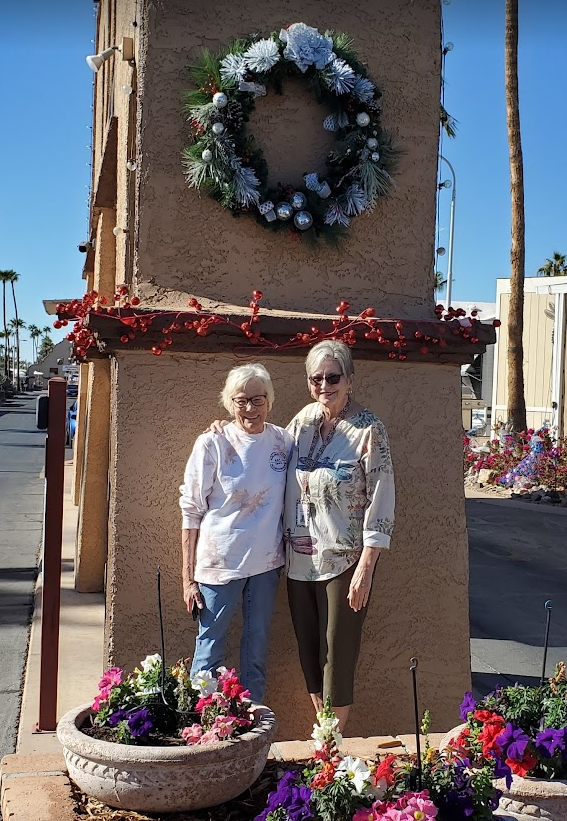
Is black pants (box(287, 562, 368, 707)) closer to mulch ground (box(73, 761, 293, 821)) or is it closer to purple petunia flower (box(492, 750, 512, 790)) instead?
mulch ground (box(73, 761, 293, 821))

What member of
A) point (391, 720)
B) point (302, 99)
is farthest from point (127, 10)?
point (391, 720)

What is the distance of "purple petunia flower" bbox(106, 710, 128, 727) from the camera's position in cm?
322

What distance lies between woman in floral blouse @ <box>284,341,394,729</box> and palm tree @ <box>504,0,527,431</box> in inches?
536

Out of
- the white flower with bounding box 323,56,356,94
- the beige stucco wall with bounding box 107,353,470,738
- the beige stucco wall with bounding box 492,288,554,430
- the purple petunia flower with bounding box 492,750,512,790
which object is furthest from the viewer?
the beige stucco wall with bounding box 492,288,554,430

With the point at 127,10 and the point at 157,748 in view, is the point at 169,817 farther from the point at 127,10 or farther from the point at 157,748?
the point at 127,10

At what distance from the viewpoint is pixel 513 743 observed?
2.99 metres

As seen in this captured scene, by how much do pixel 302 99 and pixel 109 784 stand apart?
11.1 feet

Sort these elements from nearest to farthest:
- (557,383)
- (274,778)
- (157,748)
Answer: (157,748) → (274,778) → (557,383)

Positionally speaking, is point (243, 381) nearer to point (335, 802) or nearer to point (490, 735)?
point (490, 735)

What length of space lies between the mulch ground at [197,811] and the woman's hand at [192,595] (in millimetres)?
907

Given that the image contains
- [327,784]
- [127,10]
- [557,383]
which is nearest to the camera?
[327,784]

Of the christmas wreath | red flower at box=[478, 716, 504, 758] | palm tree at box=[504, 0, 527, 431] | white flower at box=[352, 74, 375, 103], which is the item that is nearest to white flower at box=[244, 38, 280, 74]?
the christmas wreath

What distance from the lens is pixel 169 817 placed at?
10.1 ft

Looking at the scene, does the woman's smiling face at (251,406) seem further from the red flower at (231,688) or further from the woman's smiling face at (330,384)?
the red flower at (231,688)
